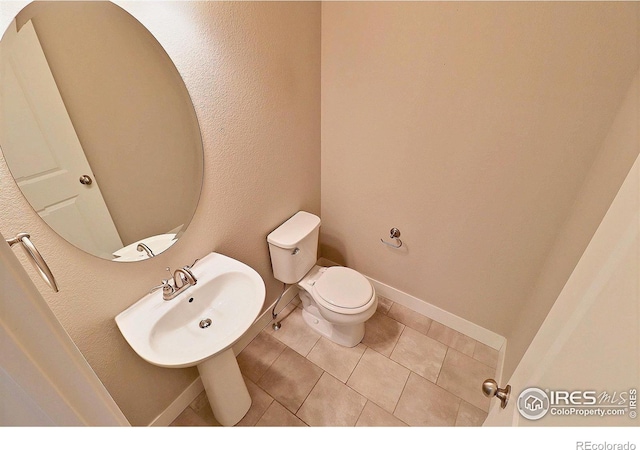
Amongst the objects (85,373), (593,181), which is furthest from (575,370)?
(593,181)

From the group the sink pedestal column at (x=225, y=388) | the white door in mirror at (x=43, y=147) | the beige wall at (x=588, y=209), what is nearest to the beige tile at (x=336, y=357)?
the sink pedestal column at (x=225, y=388)

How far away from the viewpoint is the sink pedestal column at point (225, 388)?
122 centimetres

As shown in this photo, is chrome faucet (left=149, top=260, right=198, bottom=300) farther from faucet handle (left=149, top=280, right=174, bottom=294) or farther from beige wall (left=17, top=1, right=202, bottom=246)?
beige wall (left=17, top=1, right=202, bottom=246)

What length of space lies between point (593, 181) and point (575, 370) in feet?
3.25

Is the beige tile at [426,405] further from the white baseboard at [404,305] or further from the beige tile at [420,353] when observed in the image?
the white baseboard at [404,305]

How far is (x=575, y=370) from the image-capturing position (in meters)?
0.42

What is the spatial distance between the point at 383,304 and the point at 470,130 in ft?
4.30

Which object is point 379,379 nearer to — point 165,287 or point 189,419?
point 189,419

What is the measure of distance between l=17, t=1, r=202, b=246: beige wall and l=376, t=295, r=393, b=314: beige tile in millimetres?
1473

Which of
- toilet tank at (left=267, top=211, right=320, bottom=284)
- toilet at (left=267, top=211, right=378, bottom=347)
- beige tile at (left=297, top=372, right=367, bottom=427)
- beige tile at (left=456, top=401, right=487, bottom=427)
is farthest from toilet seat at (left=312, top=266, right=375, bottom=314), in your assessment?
beige tile at (left=456, top=401, right=487, bottom=427)

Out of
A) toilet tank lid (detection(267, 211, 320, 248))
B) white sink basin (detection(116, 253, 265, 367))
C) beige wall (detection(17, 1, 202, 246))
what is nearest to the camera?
beige wall (detection(17, 1, 202, 246))

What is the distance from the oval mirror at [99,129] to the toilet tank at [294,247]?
1.88 feet

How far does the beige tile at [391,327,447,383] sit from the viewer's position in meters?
1.62

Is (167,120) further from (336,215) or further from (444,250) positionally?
(444,250)
